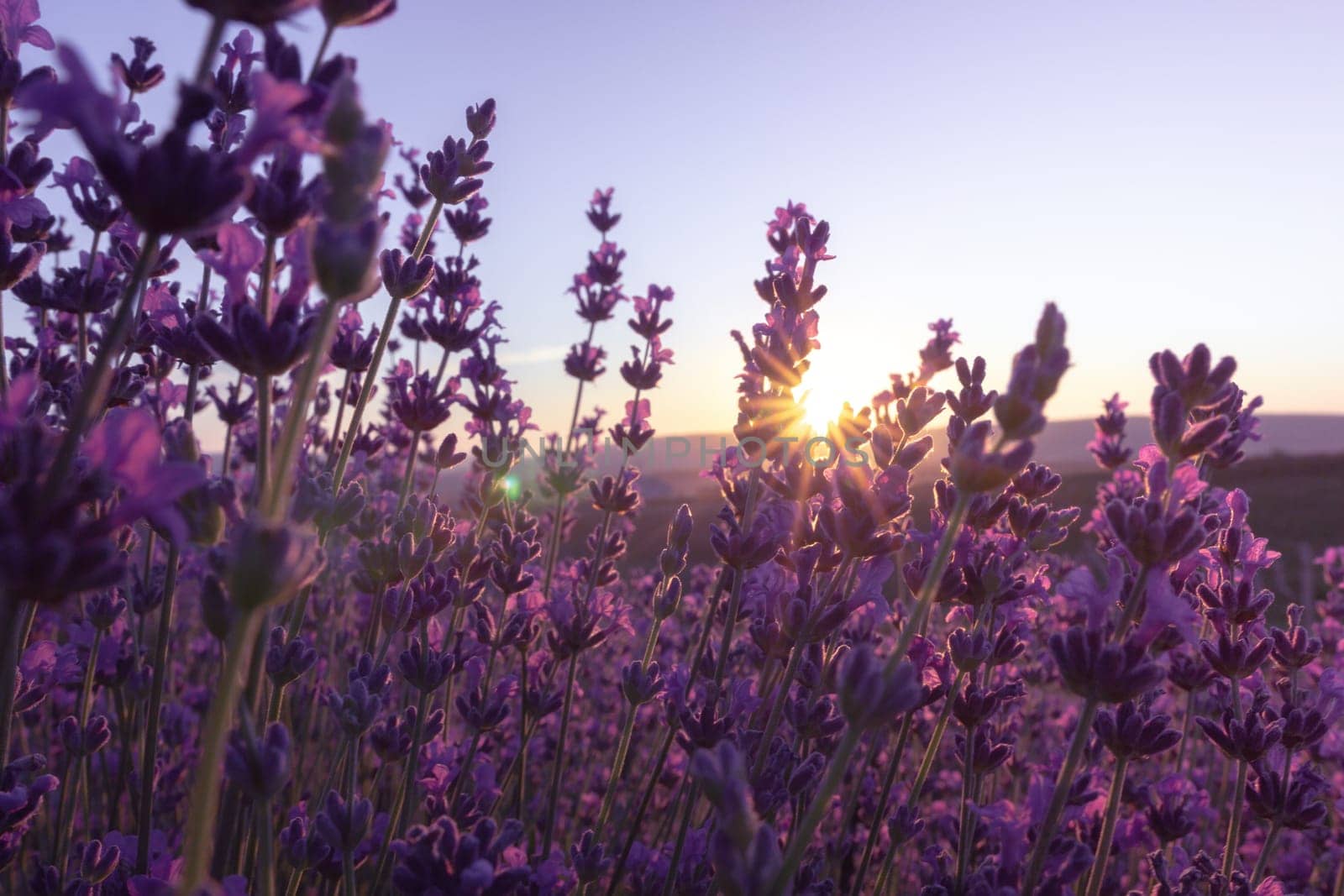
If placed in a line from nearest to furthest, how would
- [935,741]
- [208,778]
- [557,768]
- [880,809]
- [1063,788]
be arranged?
1. [208,778]
2. [1063,788]
3. [935,741]
4. [880,809]
5. [557,768]

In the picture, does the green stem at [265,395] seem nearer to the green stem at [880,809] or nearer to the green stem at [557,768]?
the green stem at [557,768]

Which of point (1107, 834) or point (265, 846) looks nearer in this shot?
point (265, 846)

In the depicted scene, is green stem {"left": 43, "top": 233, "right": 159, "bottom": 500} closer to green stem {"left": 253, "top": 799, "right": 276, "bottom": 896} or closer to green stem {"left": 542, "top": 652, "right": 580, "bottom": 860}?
green stem {"left": 253, "top": 799, "right": 276, "bottom": 896}

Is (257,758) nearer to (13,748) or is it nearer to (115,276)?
(115,276)

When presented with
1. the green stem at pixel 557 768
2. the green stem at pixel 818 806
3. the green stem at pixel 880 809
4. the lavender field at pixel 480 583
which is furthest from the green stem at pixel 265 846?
the green stem at pixel 880 809

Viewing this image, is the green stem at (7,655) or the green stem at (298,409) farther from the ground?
the green stem at (298,409)

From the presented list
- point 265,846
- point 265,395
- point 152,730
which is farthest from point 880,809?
point 265,395

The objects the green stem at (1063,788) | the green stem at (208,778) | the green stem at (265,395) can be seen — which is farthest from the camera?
the green stem at (1063,788)

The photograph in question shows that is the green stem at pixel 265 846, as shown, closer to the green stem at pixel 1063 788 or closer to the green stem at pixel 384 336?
the green stem at pixel 384 336

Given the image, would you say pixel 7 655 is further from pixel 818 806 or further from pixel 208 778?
pixel 818 806

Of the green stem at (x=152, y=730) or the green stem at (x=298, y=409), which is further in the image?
the green stem at (x=152, y=730)

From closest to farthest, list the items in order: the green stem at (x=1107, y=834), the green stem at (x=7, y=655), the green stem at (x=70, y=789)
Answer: the green stem at (x=7, y=655), the green stem at (x=1107, y=834), the green stem at (x=70, y=789)

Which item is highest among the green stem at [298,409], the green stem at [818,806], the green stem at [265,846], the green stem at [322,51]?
the green stem at [322,51]

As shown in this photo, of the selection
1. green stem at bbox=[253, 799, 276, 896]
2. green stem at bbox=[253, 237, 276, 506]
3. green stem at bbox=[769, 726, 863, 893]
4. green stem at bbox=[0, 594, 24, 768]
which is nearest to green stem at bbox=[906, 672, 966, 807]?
green stem at bbox=[769, 726, 863, 893]
